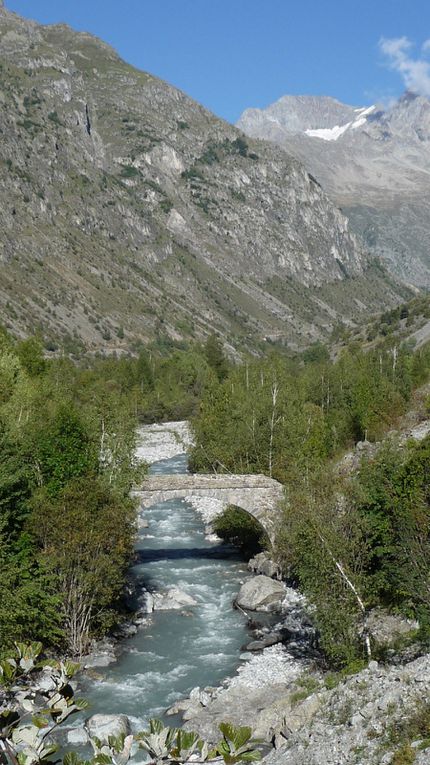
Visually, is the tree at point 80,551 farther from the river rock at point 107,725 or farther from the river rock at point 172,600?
the river rock at point 172,600

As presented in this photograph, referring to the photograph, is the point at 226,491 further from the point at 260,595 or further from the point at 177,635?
the point at 177,635

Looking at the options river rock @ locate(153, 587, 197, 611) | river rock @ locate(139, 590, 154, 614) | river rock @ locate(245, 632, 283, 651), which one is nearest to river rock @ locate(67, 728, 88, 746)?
river rock @ locate(245, 632, 283, 651)

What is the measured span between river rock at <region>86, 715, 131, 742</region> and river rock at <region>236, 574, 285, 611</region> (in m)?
12.5

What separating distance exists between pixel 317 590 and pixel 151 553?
21105mm

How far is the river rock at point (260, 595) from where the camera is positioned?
113ft

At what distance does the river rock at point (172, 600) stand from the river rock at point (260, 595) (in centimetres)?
260

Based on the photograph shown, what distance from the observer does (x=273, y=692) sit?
80.8 ft

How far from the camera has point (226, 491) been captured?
132ft

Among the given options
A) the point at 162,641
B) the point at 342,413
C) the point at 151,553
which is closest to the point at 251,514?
the point at 151,553

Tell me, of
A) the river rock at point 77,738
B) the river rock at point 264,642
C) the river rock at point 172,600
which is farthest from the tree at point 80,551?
the river rock at point 264,642

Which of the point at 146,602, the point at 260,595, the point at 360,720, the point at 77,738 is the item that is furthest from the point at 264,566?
the point at 360,720

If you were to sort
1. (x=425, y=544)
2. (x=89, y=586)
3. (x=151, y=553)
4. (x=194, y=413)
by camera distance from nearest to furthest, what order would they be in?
(x=425, y=544)
(x=89, y=586)
(x=151, y=553)
(x=194, y=413)

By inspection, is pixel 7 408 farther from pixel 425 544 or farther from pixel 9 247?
pixel 9 247

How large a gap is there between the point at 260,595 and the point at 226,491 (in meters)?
7.17
